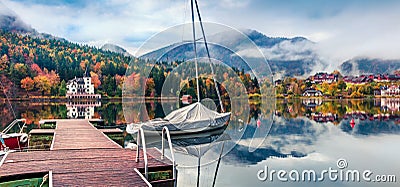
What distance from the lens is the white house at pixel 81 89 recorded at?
2987 inches

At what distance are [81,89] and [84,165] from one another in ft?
236

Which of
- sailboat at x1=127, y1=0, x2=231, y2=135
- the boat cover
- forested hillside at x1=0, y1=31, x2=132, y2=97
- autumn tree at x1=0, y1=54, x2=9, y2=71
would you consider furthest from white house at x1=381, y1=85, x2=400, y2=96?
the boat cover

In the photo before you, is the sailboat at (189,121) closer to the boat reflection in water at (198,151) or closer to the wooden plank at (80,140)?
the boat reflection in water at (198,151)

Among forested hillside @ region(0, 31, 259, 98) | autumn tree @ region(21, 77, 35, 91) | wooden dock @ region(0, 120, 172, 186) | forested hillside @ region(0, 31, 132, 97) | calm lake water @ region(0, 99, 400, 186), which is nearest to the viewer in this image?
wooden dock @ region(0, 120, 172, 186)

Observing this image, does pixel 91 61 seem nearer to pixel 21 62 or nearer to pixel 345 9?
pixel 21 62

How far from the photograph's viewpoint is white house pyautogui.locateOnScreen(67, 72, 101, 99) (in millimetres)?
75875

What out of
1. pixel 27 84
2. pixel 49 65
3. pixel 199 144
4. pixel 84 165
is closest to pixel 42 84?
pixel 27 84

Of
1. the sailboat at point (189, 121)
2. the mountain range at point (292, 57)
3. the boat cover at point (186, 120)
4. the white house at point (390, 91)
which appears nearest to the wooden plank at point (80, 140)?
the sailboat at point (189, 121)

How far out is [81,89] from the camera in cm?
7712

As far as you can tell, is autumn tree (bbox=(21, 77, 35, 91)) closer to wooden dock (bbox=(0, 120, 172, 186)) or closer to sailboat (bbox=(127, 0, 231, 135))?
sailboat (bbox=(127, 0, 231, 135))

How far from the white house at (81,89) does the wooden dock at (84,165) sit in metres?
66.9

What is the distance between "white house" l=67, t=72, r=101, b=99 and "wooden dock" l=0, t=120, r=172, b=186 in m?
66.9

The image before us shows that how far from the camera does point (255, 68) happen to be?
16.5 meters

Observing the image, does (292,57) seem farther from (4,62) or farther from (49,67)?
(4,62)
